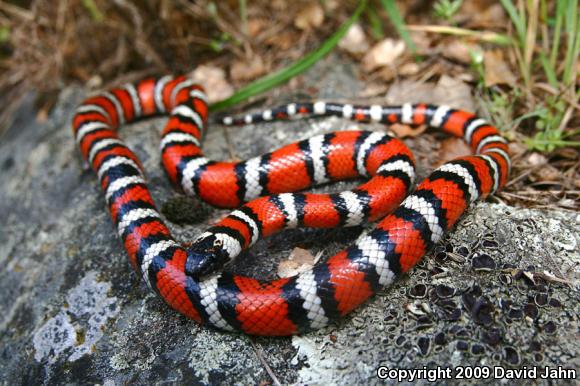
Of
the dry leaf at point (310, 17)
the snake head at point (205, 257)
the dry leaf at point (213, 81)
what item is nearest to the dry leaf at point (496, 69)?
the dry leaf at point (310, 17)

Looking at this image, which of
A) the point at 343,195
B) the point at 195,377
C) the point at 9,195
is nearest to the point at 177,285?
the point at 195,377

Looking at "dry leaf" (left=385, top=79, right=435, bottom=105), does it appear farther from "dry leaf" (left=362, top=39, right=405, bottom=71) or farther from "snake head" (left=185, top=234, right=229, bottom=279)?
"snake head" (left=185, top=234, right=229, bottom=279)

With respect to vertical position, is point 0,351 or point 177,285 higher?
point 177,285

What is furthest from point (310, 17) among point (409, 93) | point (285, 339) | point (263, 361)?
point (263, 361)

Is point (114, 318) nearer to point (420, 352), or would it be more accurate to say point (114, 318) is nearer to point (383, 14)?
point (420, 352)

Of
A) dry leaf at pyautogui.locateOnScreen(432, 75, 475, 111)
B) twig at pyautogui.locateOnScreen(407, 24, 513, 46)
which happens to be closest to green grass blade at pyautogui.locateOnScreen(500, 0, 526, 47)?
twig at pyautogui.locateOnScreen(407, 24, 513, 46)

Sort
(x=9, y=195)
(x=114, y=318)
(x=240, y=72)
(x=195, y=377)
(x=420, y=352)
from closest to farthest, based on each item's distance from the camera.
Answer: (x=420, y=352)
(x=195, y=377)
(x=114, y=318)
(x=9, y=195)
(x=240, y=72)

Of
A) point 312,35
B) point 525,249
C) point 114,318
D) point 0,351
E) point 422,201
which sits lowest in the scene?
point 0,351
